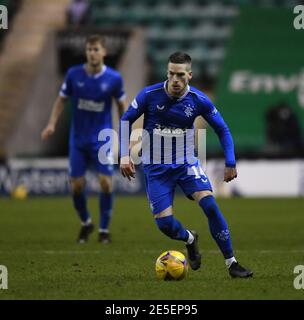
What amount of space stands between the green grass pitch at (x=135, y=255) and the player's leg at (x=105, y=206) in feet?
0.54

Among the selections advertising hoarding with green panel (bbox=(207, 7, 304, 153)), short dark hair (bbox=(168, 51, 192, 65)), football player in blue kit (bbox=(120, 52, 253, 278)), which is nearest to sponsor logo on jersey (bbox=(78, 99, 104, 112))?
football player in blue kit (bbox=(120, 52, 253, 278))

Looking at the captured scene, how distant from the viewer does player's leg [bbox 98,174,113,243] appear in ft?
39.7

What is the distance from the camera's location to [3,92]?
82.0 ft

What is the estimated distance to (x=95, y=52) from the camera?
11.9m

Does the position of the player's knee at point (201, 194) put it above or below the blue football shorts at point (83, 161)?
below

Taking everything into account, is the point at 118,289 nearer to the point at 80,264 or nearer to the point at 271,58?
the point at 80,264

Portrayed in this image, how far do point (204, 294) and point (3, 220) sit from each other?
8.76m

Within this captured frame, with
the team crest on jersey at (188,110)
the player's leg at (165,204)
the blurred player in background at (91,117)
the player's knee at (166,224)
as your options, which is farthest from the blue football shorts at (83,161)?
the team crest on jersey at (188,110)

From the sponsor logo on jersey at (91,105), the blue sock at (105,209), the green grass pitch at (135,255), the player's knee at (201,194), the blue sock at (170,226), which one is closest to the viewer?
the green grass pitch at (135,255)

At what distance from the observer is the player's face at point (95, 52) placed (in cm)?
1175

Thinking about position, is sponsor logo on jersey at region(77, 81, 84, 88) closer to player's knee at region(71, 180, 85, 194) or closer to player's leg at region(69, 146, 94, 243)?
player's leg at region(69, 146, 94, 243)

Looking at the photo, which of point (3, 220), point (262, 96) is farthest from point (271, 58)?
point (3, 220)

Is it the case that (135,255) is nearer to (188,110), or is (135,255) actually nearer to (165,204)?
(165,204)

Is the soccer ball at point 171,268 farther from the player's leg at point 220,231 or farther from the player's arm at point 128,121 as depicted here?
the player's arm at point 128,121
